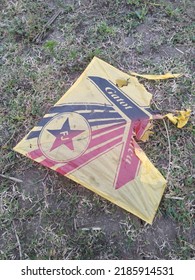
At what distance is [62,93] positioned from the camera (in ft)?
6.90

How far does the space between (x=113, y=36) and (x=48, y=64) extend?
414mm

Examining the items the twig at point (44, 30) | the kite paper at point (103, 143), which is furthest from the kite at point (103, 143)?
the twig at point (44, 30)

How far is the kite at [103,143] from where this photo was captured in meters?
1.73

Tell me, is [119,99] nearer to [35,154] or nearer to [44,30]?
[35,154]

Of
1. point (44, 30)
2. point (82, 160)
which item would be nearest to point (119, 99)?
point (82, 160)

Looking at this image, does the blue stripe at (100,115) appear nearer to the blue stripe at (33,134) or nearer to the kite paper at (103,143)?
the kite paper at (103,143)

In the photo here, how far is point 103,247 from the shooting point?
165 cm

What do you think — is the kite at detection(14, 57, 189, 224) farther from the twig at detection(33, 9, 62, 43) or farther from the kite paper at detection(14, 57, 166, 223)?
the twig at detection(33, 9, 62, 43)

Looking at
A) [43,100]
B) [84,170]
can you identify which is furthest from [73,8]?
[84,170]

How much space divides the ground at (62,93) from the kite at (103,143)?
2.3 inches

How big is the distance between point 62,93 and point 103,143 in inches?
17.1

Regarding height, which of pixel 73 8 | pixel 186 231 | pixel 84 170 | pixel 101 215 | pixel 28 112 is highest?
pixel 73 8

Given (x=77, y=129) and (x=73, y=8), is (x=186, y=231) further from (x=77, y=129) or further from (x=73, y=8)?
(x=73, y=8)

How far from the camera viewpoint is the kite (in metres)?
1.73
